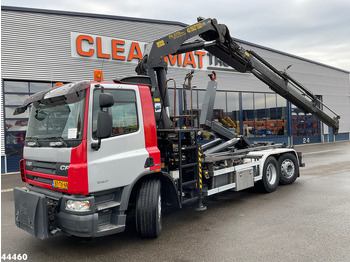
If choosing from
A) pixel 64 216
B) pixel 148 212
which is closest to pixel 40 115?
pixel 64 216

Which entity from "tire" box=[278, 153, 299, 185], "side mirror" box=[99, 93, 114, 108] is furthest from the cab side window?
"tire" box=[278, 153, 299, 185]

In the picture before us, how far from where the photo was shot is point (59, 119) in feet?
15.0

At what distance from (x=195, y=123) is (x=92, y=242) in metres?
3.15

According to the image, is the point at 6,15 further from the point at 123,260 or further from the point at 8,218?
the point at 123,260

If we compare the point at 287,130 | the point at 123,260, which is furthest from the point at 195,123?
the point at 287,130

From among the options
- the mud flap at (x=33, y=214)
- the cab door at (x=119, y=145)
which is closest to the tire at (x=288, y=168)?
the cab door at (x=119, y=145)

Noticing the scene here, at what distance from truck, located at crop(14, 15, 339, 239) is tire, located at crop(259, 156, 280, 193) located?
1706 millimetres

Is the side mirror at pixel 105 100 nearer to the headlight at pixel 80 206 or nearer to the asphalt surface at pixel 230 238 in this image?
the headlight at pixel 80 206

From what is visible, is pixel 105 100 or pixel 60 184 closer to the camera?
pixel 105 100

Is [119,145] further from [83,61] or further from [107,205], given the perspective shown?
[83,61]

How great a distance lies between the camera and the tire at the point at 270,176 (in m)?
7.86

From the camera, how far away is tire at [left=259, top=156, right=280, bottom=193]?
786 centimetres

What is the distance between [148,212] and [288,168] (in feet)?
18.7

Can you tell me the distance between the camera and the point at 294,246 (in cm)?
444
